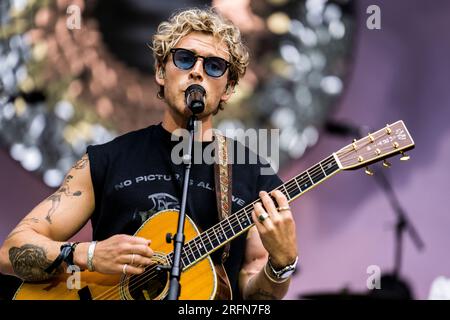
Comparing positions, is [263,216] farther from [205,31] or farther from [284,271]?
[205,31]

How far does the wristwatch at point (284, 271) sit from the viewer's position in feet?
10.2

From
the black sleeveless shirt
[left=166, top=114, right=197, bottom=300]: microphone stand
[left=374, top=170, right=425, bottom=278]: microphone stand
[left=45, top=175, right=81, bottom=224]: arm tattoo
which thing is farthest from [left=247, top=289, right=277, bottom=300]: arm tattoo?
[left=374, top=170, right=425, bottom=278]: microphone stand

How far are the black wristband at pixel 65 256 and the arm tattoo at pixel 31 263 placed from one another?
0.03m

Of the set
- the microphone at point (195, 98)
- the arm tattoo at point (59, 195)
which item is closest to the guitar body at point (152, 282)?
the arm tattoo at point (59, 195)

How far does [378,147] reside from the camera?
312 cm

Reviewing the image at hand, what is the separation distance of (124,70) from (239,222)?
7.57 ft

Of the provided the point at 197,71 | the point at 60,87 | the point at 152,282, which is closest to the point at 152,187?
the point at 152,282

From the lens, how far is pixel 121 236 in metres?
3.09

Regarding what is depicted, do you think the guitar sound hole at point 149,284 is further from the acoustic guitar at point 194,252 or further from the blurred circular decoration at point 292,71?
the blurred circular decoration at point 292,71

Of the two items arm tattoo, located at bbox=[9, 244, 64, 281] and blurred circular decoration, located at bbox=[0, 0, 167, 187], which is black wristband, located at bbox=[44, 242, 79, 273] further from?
blurred circular decoration, located at bbox=[0, 0, 167, 187]

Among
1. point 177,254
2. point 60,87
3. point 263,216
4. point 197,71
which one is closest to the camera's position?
point 177,254

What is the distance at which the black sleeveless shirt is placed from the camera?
3.35 meters
